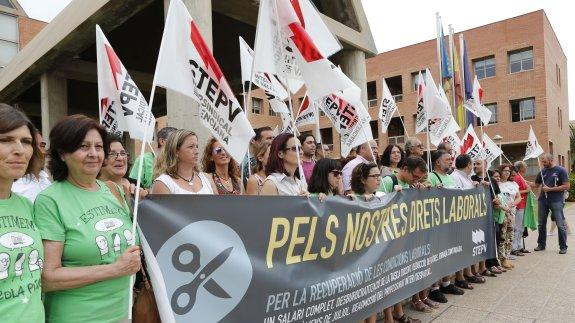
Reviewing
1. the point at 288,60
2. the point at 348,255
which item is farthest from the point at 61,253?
the point at 288,60

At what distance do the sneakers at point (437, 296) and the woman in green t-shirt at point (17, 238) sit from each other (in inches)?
179

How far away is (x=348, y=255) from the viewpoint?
352cm

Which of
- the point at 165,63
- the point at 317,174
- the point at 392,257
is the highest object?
the point at 165,63

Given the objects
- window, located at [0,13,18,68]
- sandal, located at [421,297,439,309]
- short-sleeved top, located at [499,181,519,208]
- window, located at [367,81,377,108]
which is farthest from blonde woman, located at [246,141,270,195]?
window, located at [367,81,377,108]

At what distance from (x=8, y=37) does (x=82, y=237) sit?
25.8 meters

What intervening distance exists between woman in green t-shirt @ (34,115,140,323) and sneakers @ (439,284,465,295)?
4572mm

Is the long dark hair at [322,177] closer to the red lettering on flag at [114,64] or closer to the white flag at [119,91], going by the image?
the white flag at [119,91]

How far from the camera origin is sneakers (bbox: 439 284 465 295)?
545 centimetres

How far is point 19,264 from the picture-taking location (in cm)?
173

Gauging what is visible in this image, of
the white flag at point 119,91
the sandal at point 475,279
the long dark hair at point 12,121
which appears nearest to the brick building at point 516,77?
the sandal at point 475,279

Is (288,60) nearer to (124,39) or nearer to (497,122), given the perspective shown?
(124,39)

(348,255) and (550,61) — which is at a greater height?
(550,61)

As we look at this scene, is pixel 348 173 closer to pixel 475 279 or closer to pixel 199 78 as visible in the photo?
pixel 475 279

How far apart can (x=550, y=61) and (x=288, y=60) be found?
30.5 meters
